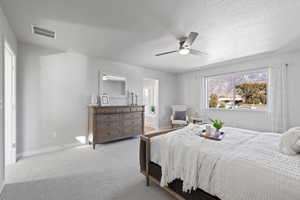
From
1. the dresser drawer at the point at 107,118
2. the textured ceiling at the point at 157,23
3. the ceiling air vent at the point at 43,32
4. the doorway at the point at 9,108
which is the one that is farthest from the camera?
the dresser drawer at the point at 107,118

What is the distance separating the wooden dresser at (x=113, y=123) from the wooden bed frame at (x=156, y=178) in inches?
73.8

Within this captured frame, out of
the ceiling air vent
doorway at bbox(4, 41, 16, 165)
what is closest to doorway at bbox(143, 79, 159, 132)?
the ceiling air vent

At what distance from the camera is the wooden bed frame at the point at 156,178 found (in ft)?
4.48

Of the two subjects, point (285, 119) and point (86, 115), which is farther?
point (86, 115)

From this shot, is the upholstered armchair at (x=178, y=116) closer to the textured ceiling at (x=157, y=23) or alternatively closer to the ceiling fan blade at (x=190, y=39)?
the textured ceiling at (x=157, y=23)

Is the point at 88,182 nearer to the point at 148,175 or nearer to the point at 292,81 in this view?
the point at 148,175

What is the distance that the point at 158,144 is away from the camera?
71.4 inches

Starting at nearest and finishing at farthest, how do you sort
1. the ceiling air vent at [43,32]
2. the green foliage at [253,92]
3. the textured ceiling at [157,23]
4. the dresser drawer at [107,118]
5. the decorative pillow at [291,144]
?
the decorative pillow at [291,144]
the textured ceiling at [157,23]
the ceiling air vent at [43,32]
the dresser drawer at [107,118]
the green foliage at [253,92]

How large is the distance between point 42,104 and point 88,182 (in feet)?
7.41

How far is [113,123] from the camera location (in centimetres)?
376

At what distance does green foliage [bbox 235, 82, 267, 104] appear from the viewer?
400 cm

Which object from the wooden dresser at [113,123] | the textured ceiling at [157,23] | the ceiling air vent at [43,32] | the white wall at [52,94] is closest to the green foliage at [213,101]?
the textured ceiling at [157,23]

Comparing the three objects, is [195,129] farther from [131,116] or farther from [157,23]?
[131,116]

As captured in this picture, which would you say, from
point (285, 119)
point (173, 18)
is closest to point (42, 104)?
point (173, 18)
